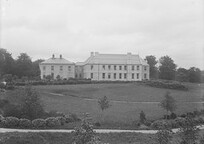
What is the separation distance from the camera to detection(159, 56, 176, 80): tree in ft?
271

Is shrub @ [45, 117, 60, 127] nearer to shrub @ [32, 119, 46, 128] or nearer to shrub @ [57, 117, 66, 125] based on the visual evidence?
shrub @ [32, 119, 46, 128]

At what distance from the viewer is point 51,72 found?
66.5 meters

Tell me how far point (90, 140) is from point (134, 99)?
2985 cm

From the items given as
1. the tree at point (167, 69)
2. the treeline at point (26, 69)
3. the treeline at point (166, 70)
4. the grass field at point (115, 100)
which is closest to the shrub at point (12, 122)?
the grass field at point (115, 100)

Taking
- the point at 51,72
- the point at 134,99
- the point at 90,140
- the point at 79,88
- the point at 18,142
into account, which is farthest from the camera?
the point at 51,72

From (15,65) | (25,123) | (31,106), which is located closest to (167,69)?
(15,65)

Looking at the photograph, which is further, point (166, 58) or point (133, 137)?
point (166, 58)

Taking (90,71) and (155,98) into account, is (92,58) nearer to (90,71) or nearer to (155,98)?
(90,71)

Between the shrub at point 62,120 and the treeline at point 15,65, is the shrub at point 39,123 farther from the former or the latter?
the treeline at point 15,65

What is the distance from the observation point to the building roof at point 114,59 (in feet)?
223

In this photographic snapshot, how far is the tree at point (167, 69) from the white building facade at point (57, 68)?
30.6m

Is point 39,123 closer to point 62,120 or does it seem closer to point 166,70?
point 62,120

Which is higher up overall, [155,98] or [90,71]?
[90,71]

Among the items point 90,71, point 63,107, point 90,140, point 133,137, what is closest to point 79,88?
point 63,107
